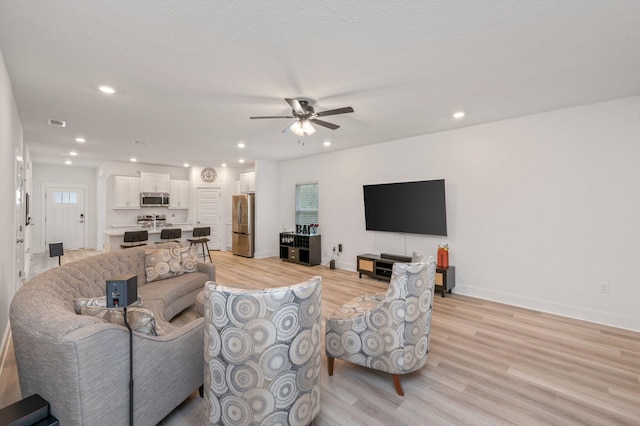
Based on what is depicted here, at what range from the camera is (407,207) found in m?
5.17

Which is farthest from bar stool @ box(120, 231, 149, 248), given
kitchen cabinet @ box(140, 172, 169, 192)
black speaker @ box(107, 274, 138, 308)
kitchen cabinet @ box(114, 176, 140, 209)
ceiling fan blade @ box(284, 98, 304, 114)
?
black speaker @ box(107, 274, 138, 308)

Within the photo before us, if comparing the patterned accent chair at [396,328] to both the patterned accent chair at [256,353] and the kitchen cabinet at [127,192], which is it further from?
the kitchen cabinet at [127,192]

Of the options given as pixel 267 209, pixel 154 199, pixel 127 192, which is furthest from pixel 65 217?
pixel 267 209

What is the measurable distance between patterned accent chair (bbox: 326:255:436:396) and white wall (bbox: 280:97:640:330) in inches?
103

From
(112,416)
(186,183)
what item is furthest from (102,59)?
(186,183)

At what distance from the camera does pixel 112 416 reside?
1.53 metres

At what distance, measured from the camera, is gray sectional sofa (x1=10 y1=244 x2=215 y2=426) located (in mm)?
1376

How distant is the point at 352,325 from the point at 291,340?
0.87 metres

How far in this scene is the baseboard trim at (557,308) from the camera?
11.1ft

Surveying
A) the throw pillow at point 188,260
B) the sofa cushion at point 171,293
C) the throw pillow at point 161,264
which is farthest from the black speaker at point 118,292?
the throw pillow at point 188,260

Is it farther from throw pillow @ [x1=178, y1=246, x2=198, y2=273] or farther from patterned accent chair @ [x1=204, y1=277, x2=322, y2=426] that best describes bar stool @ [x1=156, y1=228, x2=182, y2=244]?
patterned accent chair @ [x1=204, y1=277, x2=322, y2=426]

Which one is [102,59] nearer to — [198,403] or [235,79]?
[235,79]

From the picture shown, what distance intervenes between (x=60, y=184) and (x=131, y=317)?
9829mm

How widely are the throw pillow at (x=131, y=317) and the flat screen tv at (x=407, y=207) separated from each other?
426 centimetres
